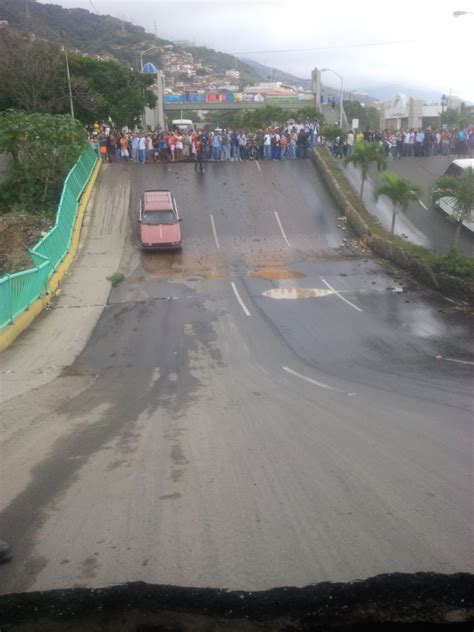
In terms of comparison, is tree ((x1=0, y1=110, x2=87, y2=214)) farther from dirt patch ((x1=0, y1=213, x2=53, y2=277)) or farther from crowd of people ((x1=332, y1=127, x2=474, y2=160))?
crowd of people ((x1=332, y1=127, x2=474, y2=160))

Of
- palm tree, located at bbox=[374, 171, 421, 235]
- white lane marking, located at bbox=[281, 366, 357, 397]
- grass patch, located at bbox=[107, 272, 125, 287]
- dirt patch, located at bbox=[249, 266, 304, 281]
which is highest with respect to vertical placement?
palm tree, located at bbox=[374, 171, 421, 235]

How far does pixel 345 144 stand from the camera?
38.5 m

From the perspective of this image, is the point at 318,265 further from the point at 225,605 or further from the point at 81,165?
the point at 225,605

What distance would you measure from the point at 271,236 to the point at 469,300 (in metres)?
11.7

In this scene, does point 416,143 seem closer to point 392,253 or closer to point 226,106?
point 392,253

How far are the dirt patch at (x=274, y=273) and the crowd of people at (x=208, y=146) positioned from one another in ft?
52.8

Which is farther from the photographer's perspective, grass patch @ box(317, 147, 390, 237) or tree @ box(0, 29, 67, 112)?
tree @ box(0, 29, 67, 112)

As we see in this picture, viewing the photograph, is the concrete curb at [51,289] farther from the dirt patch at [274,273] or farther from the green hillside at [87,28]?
the green hillside at [87,28]

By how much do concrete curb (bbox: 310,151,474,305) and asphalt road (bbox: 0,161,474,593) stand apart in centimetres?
62

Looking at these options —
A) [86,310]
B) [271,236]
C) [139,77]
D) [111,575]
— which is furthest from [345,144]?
[111,575]

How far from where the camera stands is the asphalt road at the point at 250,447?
4289 millimetres

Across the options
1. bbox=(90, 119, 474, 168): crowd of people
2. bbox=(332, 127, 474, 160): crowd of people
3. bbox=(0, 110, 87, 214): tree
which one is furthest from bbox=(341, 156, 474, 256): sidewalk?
bbox=(0, 110, 87, 214): tree

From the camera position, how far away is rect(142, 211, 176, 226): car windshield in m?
25.8

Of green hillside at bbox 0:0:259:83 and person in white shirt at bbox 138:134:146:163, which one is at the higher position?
→ green hillside at bbox 0:0:259:83
